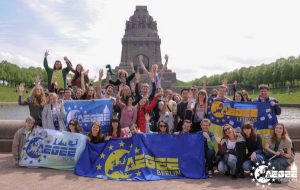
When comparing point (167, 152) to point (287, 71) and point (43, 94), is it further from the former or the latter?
point (287, 71)

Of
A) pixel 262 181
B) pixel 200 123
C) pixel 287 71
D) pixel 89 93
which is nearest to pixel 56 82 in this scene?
pixel 89 93

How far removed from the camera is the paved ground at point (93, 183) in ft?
24.6

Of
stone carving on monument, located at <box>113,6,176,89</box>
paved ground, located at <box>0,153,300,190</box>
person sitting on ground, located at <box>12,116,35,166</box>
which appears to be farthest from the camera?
stone carving on monument, located at <box>113,6,176,89</box>

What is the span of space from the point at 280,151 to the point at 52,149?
5558mm

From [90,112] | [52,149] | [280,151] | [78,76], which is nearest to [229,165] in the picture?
[280,151]

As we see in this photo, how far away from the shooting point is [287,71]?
8812cm

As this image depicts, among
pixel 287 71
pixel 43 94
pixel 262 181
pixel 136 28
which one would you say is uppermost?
pixel 136 28

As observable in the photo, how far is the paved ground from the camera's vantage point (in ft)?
24.6

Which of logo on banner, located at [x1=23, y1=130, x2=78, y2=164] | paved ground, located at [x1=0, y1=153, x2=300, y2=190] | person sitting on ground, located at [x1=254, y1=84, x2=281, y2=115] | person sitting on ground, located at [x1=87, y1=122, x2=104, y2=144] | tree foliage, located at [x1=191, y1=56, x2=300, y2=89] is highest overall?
tree foliage, located at [x1=191, y1=56, x2=300, y2=89]

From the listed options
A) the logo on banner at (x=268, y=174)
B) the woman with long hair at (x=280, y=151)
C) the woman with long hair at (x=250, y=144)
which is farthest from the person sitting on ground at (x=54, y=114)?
the woman with long hair at (x=280, y=151)

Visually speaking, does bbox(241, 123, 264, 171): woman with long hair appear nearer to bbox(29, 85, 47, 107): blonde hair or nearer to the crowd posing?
the crowd posing

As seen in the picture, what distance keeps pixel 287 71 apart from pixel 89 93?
85206mm

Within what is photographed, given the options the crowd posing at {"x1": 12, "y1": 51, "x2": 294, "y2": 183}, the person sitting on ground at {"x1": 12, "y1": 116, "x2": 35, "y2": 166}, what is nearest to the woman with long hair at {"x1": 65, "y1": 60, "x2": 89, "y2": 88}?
the crowd posing at {"x1": 12, "y1": 51, "x2": 294, "y2": 183}

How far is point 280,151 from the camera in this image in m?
8.16
